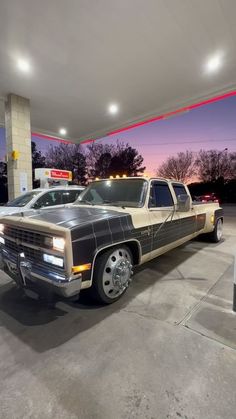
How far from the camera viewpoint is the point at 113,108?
11430mm

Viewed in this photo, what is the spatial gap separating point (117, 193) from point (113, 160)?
29216mm

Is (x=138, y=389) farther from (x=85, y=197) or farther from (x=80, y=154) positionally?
(x=80, y=154)

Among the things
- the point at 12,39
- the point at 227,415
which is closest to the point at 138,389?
the point at 227,415

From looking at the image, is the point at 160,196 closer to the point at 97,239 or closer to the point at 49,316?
the point at 97,239

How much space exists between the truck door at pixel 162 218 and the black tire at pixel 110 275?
78cm

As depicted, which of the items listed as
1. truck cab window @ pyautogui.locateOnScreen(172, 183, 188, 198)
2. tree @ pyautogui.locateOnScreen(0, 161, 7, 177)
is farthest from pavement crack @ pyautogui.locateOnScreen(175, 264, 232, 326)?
tree @ pyautogui.locateOnScreen(0, 161, 7, 177)

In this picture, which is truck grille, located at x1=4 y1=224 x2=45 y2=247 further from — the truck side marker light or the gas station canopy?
the gas station canopy

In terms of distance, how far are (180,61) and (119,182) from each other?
234 inches

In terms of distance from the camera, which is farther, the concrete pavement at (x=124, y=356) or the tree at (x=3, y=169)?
the tree at (x=3, y=169)

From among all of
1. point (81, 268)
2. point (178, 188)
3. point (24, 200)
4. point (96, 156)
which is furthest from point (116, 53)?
point (96, 156)

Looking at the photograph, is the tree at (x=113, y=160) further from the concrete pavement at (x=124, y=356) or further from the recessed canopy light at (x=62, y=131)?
the concrete pavement at (x=124, y=356)

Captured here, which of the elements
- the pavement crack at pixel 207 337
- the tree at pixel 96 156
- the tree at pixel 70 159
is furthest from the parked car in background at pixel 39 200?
the tree at pixel 70 159

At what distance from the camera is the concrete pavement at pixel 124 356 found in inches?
63.8

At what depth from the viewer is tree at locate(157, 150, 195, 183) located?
1510 inches
